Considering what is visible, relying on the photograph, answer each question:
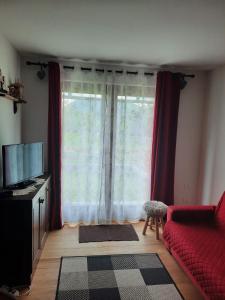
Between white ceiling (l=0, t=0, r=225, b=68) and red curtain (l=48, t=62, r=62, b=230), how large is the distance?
0.33 m

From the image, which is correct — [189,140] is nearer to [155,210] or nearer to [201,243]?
[155,210]

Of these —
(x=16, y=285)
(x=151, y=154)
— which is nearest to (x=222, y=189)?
(x=151, y=154)

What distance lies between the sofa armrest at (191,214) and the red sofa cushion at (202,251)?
0.07m

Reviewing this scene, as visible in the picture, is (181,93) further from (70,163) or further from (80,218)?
(80,218)

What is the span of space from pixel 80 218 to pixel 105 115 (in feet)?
5.38

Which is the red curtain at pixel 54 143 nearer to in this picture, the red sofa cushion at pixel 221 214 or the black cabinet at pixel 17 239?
the black cabinet at pixel 17 239

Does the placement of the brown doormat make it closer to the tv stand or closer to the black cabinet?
the black cabinet

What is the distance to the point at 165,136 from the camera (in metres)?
3.50

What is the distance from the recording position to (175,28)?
212 cm

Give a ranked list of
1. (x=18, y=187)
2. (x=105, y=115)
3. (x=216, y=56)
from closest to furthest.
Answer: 1. (x=18, y=187)
2. (x=216, y=56)
3. (x=105, y=115)

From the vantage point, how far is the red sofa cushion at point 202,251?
5.79 ft

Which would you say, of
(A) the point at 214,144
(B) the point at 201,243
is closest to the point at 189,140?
(A) the point at 214,144

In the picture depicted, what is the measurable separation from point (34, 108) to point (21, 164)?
45.7 inches

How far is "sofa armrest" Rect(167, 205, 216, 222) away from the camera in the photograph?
8.96 feet
